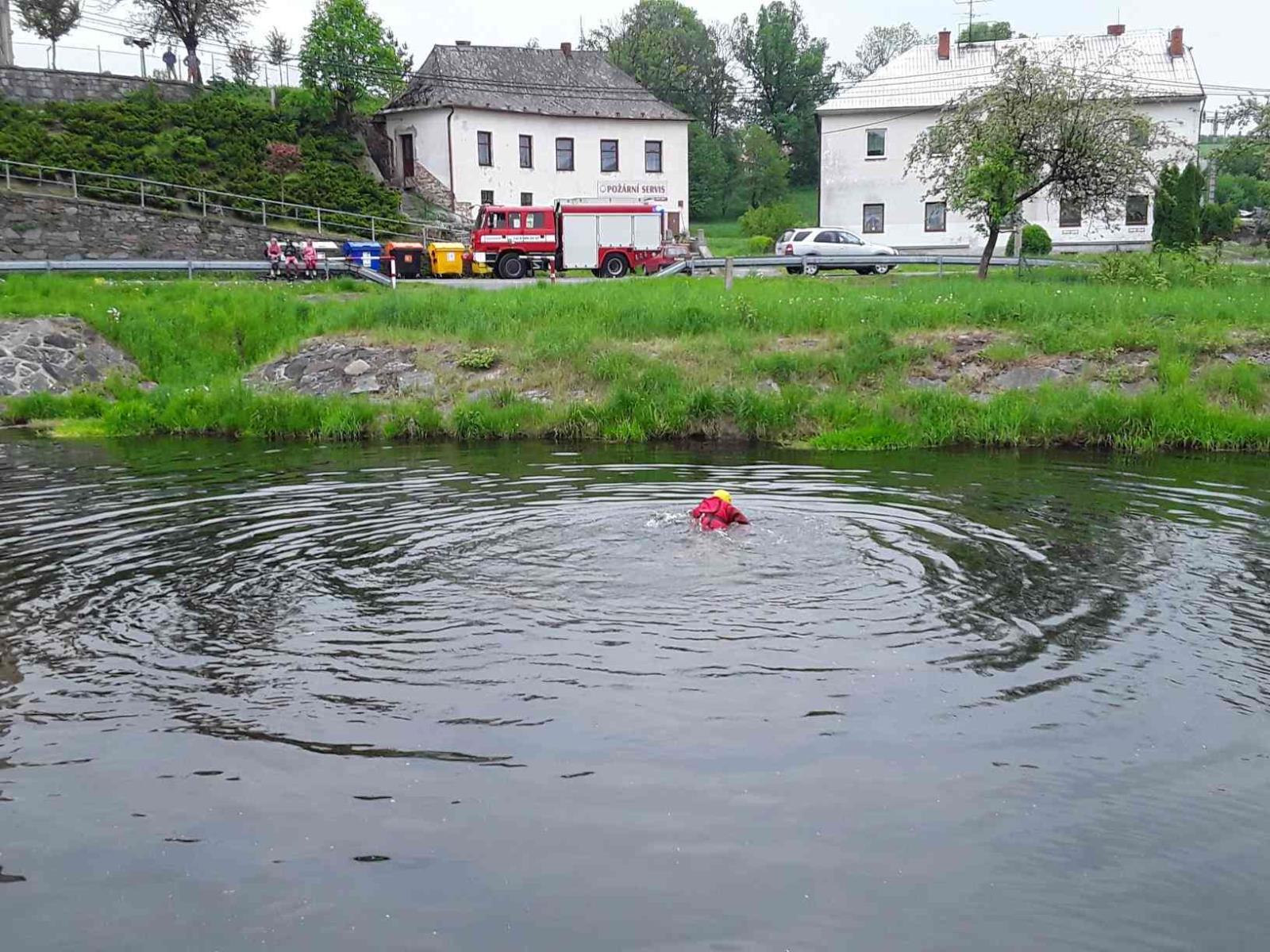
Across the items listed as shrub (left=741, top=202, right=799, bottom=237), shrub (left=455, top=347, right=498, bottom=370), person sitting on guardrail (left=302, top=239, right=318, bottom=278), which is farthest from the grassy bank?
shrub (left=741, top=202, right=799, bottom=237)

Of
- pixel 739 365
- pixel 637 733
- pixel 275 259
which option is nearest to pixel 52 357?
pixel 275 259

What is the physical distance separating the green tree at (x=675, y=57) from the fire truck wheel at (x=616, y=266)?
4897 cm

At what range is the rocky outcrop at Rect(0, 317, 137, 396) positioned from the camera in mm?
27141

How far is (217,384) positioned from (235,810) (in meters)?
20.9

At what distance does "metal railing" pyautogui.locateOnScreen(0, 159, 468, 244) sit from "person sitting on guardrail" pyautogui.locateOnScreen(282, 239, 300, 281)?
963 centimetres

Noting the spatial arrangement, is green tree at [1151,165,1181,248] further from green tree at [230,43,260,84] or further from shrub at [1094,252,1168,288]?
green tree at [230,43,260,84]

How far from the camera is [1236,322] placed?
82.0ft

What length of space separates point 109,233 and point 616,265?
19.7 m

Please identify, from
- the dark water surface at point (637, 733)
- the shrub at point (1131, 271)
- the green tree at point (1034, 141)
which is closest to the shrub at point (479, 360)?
the dark water surface at point (637, 733)

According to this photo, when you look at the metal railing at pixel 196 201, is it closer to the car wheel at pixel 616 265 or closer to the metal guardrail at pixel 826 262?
the car wheel at pixel 616 265

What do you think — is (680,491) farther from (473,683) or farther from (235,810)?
(235,810)

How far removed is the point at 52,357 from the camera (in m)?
27.7

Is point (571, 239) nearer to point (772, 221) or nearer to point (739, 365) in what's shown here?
point (739, 365)

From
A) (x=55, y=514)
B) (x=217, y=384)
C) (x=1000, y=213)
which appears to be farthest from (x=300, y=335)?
(x=1000, y=213)
